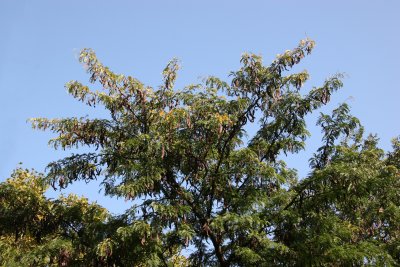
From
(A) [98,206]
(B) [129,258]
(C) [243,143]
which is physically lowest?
(B) [129,258]

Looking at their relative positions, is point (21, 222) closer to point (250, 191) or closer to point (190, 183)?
point (190, 183)

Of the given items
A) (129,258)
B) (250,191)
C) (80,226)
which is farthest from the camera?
(80,226)

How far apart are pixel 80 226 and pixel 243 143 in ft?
16.4

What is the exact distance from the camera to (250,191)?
11.9m

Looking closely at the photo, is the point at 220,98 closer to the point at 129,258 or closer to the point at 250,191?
the point at 250,191

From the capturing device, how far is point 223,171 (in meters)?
12.1

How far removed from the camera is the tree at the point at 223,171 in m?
10.7

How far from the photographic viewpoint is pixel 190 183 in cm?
1248

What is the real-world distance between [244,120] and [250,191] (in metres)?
1.90

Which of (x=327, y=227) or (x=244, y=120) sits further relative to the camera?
(x=244, y=120)

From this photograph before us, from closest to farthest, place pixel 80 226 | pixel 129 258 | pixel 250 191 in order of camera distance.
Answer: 1. pixel 129 258
2. pixel 250 191
3. pixel 80 226

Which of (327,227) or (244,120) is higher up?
(244,120)

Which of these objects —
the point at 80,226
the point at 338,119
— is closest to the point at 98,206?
the point at 80,226

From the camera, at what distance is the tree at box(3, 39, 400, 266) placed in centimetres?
1073
